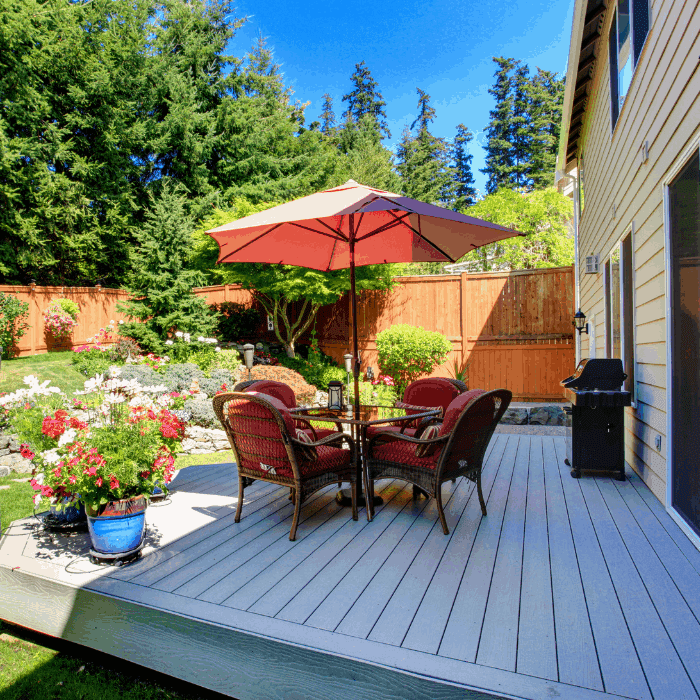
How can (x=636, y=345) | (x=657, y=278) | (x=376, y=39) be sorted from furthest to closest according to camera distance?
(x=376, y=39) → (x=636, y=345) → (x=657, y=278)

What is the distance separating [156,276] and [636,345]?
856 cm

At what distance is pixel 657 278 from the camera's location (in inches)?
136

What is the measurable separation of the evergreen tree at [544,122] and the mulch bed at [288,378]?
790 inches

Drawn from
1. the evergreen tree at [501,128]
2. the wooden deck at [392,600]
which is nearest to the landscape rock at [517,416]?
the wooden deck at [392,600]

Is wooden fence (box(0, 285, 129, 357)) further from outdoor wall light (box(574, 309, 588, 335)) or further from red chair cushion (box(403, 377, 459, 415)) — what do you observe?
outdoor wall light (box(574, 309, 588, 335))

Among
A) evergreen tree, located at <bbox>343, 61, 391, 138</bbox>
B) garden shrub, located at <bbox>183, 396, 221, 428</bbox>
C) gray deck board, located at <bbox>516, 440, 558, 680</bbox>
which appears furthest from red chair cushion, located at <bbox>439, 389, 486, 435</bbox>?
evergreen tree, located at <bbox>343, 61, 391, 138</bbox>

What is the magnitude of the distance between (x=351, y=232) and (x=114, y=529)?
99.6 inches

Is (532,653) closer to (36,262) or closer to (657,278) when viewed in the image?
(657,278)

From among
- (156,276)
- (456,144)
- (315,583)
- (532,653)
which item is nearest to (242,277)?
(156,276)

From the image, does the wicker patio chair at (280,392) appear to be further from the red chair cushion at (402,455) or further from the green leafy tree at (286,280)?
the green leafy tree at (286,280)

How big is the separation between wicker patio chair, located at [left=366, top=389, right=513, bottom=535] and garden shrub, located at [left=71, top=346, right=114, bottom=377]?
6.73 m

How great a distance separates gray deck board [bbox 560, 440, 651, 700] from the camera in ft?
5.40

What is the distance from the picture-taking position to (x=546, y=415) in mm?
7742

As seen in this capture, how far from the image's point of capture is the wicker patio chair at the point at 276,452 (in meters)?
2.97
